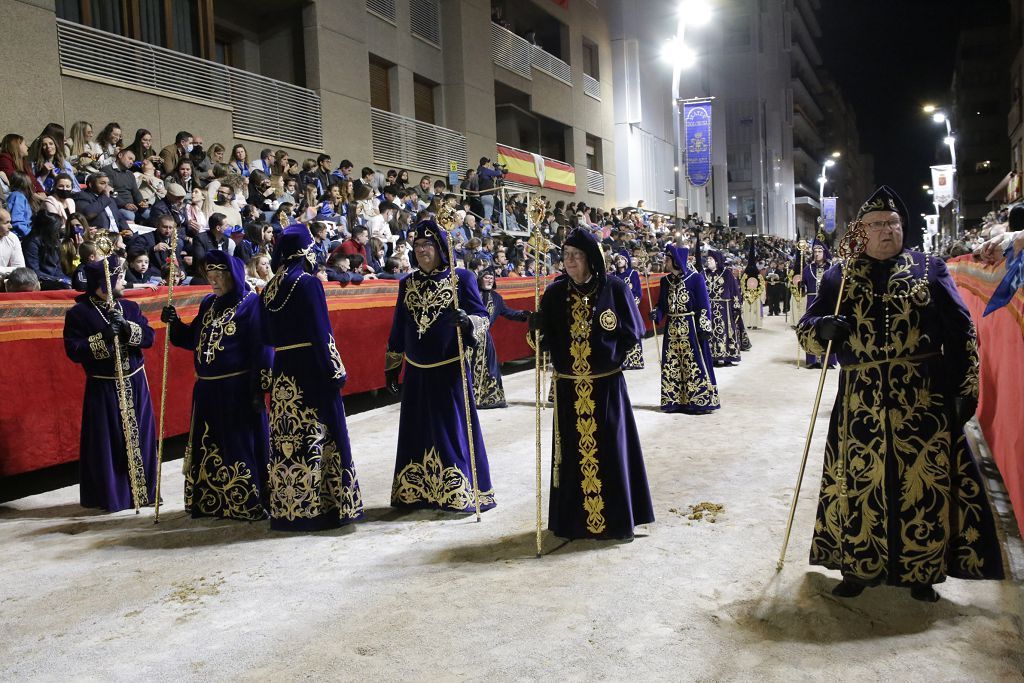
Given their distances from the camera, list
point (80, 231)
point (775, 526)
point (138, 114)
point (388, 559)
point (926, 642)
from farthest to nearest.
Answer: point (138, 114), point (80, 231), point (775, 526), point (388, 559), point (926, 642)

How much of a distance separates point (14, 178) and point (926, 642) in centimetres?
975

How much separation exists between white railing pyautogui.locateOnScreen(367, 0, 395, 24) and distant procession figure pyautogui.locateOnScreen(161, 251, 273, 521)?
51.6 feet

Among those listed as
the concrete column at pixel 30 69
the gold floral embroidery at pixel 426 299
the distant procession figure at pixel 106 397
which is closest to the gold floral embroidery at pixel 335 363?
the gold floral embroidery at pixel 426 299

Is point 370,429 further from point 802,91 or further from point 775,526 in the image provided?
point 802,91

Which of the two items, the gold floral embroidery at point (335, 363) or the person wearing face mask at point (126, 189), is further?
the person wearing face mask at point (126, 189)

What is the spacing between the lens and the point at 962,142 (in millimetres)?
74312

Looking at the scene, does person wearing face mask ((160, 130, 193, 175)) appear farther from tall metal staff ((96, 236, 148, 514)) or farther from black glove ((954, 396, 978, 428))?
black glove ((954, 396, 978, 428))

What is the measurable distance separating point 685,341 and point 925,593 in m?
6.57

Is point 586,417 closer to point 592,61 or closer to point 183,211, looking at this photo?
point 183,211

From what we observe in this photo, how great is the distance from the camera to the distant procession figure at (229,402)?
5887 millimetres

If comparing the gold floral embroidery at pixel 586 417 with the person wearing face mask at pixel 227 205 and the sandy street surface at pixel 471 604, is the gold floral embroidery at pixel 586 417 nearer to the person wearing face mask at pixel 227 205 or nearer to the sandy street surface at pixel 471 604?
the sandy street surface at pixel 471 604

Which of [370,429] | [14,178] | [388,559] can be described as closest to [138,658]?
[388,559]

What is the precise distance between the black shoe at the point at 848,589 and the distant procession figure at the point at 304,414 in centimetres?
317

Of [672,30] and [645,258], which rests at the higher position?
[672,30]
